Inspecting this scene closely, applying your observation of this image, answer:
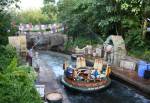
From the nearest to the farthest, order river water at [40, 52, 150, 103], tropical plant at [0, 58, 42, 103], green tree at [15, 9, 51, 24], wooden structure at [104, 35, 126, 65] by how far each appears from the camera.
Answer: tropical plant at [0, 58, 42, 103]
river water at [40, 52, 150, 103]
wooden structure at [104, 35, 126, 65]
green tree at [15, 9, 51, 24]

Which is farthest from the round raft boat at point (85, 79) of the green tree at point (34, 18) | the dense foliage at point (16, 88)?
the green tree at point (34, 18)

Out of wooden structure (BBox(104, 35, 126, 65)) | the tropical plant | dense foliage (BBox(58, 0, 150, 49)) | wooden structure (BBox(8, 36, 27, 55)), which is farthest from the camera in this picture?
dense foliage (BBox(58, 0, 150, 49))

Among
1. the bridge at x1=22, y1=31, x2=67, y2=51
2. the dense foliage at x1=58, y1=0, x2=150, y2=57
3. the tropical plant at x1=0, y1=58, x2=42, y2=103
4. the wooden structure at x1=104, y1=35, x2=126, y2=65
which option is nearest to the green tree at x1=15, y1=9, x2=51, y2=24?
the bridge at x1=22, y1=31, x2=67, y2=51

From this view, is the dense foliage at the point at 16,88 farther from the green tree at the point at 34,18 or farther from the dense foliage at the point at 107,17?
the green tree at the point at 34,18

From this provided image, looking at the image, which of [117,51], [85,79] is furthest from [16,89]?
[117,51]

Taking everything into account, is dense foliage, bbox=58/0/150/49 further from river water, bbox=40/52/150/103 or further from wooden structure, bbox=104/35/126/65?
river water, bbox=40/52/150/103

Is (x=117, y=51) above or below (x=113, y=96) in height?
above

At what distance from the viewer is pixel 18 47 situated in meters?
24.6

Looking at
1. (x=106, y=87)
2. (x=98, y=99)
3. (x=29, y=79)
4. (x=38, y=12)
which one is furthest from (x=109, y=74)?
(x=38, y=12)

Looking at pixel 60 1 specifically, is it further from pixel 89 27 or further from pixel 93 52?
pixel 93 52

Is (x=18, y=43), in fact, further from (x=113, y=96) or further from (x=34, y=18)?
(x=34, y=18)

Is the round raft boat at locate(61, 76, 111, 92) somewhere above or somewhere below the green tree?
below

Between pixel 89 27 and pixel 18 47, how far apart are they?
1250 centimetres

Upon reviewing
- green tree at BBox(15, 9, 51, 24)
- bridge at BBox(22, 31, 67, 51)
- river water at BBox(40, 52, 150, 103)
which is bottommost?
river water at BBox(40, 52, 150, 103)
